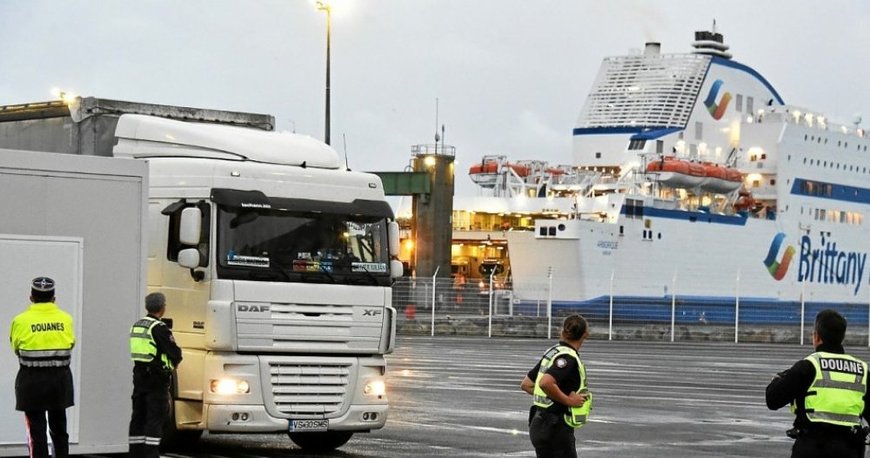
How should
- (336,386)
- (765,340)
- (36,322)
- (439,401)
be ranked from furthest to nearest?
(765,340), (439,401), (336,386), (36,322)

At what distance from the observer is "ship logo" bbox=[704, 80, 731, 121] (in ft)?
261

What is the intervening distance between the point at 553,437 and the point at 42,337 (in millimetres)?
4158

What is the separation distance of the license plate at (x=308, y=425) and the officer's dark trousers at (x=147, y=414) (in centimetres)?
214

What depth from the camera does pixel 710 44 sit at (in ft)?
268

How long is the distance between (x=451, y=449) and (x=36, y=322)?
521 centimetres

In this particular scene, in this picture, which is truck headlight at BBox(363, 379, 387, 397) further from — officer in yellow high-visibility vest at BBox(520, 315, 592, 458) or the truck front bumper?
officer in yellow high-visibility vest at BBox(520, 315, 592, 458)

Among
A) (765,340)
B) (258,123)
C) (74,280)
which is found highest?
(258,123)

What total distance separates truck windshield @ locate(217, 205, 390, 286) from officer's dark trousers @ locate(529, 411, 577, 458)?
522cm

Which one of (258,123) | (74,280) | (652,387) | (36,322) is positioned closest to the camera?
(36,322)

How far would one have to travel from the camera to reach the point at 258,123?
1720 centimetres

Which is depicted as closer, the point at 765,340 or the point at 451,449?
the point at 451,449

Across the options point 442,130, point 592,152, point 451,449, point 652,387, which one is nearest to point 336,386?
point 451,449

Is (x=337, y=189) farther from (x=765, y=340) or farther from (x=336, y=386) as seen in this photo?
(x=765, y=340)

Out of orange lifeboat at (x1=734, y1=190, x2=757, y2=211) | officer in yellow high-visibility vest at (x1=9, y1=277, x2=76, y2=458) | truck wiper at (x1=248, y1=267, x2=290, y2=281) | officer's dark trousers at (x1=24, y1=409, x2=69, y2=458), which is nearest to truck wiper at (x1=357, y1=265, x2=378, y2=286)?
truck wiper at (x1=248, y1=267, x2=290, y2=281)
